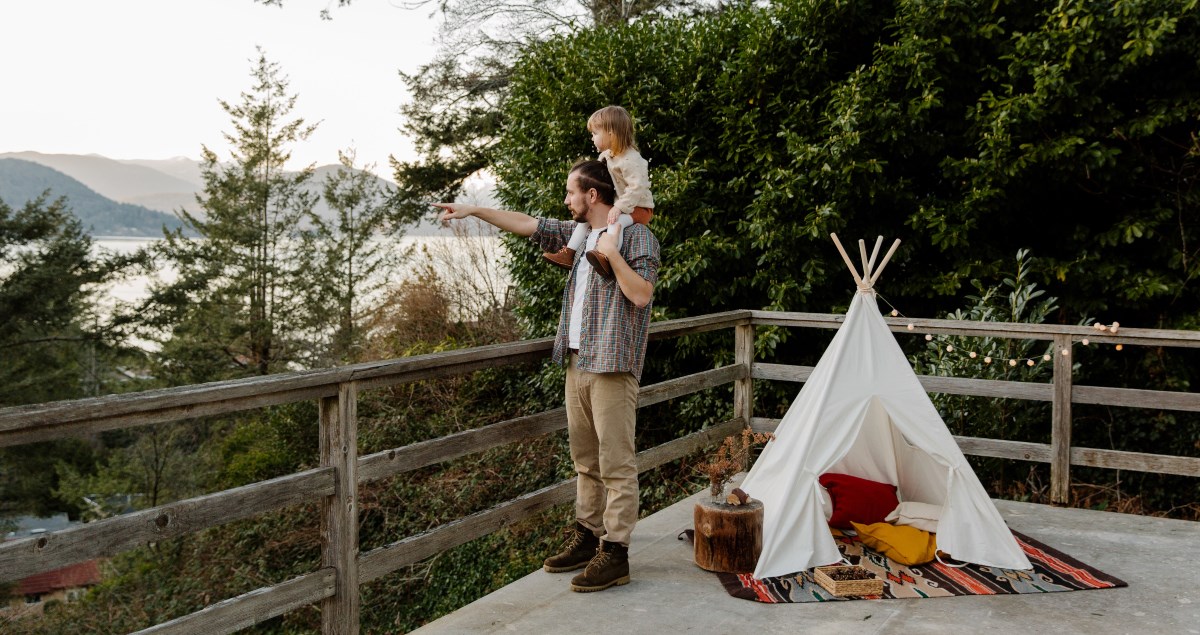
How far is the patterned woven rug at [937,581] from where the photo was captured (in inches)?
132

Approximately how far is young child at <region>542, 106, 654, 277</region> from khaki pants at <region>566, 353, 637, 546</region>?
44cm

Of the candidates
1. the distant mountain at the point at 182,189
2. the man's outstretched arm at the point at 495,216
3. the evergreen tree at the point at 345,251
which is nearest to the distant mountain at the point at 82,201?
the distant mountain at the point at 182,189

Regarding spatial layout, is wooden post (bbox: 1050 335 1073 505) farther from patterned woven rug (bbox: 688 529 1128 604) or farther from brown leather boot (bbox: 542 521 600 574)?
brown leather boot (bbox: 542 521 600 574)

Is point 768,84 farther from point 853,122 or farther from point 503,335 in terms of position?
point 503,335

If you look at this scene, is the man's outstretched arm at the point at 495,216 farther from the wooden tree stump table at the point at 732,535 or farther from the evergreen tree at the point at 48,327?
the evergreen tree at the point at 48,327

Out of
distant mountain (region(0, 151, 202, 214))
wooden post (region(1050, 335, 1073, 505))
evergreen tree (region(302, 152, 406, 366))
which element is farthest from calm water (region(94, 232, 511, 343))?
distant mountain (region(0, 151, 202, 214))

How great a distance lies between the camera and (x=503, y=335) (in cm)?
1027

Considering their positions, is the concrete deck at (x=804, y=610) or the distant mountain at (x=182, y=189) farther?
the distant mountain at (x=182, y=189)

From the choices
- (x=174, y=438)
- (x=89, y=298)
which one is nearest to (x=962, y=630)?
(x=174, y=438)

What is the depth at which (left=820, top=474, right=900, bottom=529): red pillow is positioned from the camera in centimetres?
404

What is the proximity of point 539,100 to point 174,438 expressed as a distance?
36.7 ft

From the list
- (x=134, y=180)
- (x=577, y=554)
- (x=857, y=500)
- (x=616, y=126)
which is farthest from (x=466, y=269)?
(x=134, y=180)

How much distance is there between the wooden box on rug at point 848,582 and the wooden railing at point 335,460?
1.18 metres

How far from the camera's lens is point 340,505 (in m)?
2.84
